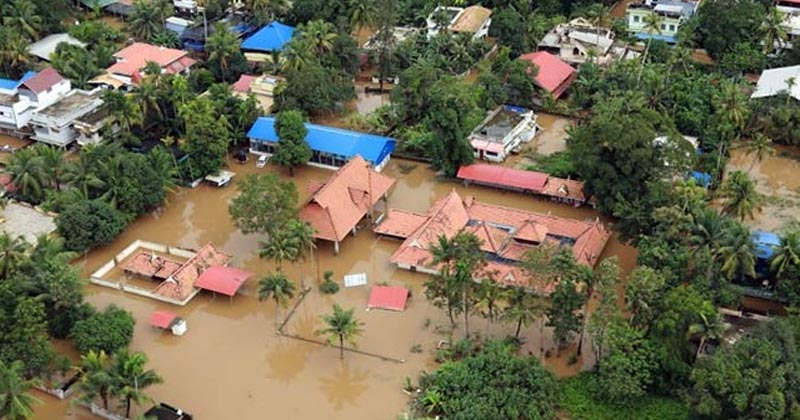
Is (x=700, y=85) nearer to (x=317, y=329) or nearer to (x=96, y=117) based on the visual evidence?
(x=317, y=329)

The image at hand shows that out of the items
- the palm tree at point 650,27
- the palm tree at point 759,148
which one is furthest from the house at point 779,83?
the palm tree at point 650,27

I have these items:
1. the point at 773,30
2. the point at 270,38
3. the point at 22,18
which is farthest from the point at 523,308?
the point at 22,18

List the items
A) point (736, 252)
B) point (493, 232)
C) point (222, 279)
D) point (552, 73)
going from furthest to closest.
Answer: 1. point (552, 73)
2. point (493, 232)
3. point (222, 279)
4. point (736, 252)

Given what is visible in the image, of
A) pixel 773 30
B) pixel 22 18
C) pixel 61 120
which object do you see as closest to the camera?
pixel 61 120

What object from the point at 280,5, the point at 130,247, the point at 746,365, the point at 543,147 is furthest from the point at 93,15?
the point at 746,365

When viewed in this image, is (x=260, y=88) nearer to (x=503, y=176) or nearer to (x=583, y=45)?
(x=503, y=176)

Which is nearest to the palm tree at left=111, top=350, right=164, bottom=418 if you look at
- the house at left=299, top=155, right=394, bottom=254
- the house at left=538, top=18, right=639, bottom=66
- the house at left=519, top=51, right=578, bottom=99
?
the house at left=299, top=155, right=394, bottom=254
